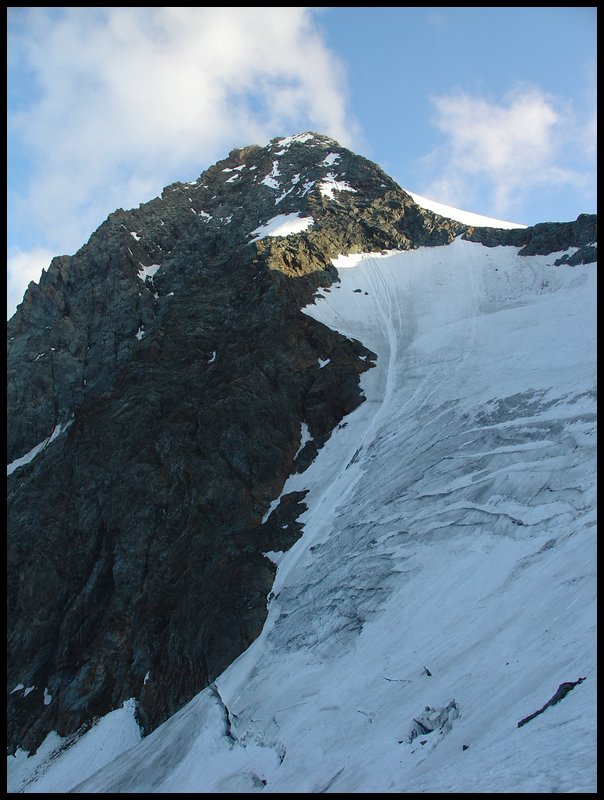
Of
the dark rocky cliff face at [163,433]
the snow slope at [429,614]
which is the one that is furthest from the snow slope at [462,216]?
the snow slope at [429,614]

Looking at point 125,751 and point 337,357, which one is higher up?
point 337,357

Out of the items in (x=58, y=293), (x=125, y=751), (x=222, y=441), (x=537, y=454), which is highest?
(x=58, y=293)

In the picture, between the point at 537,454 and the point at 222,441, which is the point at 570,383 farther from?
the point at 222,441

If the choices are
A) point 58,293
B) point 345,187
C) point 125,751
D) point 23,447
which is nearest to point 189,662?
point 125,751

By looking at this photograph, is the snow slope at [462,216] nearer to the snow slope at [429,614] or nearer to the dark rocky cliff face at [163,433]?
the dark rocky cliff face at [163,433]

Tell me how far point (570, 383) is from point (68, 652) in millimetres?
30107

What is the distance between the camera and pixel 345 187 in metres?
71.6

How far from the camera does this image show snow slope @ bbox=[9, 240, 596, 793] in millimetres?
13406

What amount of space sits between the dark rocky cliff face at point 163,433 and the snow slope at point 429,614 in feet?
7.65

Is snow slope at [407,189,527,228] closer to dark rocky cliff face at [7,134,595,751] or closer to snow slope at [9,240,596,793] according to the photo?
dark rocky cliff face at [7,134,595,751]

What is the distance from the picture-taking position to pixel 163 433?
40.2 m

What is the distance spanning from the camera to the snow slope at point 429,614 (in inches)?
528

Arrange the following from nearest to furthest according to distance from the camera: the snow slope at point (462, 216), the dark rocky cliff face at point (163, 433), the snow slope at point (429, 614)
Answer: the snow slope at point (429, 614) < the dark rocky cliff face at point (163, 433) < the snow slope at point (462, 216)

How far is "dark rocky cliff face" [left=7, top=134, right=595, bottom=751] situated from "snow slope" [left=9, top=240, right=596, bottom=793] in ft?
7.65
